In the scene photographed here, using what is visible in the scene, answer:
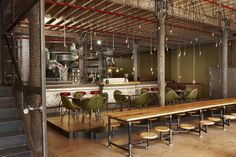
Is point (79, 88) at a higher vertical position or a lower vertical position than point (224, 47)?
lower

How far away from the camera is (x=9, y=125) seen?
152 inches

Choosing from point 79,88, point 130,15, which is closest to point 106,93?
point 79,88

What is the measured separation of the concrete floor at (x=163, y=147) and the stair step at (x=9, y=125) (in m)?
0.90

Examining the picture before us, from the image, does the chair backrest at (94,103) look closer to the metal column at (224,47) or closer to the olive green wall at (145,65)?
the metal column at (224,47)

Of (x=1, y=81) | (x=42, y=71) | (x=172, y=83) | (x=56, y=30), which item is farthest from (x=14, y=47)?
(x=172, y=83)

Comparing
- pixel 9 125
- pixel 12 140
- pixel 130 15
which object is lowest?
pixel 12 140

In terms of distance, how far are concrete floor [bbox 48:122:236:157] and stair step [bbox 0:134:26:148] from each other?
83 cm

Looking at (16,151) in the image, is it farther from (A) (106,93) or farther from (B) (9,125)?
(A) (106,93)

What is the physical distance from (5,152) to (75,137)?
2.30 metres

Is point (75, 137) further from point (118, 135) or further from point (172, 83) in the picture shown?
point (172, 83)

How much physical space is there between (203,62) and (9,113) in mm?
12308

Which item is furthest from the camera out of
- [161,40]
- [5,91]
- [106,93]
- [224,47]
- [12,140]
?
[224,47]

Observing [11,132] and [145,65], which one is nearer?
[11,132]

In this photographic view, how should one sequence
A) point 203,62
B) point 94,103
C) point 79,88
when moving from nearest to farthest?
point 94,103, point 79,88, point 203,62
